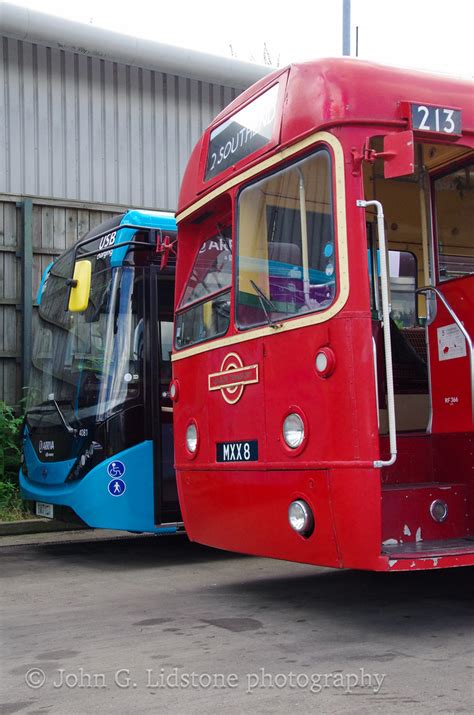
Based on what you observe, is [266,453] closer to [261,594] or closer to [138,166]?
[261,594]

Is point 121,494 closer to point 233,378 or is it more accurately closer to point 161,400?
point 161,400

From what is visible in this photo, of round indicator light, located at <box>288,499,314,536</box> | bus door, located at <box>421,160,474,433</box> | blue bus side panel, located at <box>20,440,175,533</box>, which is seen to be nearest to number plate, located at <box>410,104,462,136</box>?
bus door, located at <box>421,160,474,433</box>

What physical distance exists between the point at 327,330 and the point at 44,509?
179 inches

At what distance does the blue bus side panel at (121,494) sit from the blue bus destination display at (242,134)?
267cm

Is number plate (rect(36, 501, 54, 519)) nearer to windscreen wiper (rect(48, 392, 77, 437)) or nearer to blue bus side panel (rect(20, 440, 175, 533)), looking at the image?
blue bus side panel (rect(20, 440, 175, 533))

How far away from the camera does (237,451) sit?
5906 millimetres

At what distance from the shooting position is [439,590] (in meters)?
6.58

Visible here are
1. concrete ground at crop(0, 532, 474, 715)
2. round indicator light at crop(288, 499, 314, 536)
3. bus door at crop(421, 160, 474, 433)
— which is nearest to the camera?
concrete ground at crop(0, 532, 474, 715)

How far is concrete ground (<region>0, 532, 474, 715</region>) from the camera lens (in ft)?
13.8

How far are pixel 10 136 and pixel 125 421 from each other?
565cm

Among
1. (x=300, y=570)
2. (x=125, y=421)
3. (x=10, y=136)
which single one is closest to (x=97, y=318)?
(x=125, y=421)

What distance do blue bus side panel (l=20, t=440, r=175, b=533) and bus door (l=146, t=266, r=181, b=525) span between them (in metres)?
0.08

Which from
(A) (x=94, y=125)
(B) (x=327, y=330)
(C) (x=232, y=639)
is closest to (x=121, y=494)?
A: (C) (x=232, y=639)

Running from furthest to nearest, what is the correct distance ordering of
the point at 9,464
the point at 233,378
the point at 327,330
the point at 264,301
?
the point at 9,464 < the point at 233,378 < the point at 264,301 < the point at 327,330
